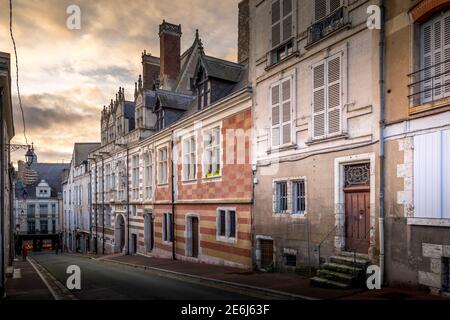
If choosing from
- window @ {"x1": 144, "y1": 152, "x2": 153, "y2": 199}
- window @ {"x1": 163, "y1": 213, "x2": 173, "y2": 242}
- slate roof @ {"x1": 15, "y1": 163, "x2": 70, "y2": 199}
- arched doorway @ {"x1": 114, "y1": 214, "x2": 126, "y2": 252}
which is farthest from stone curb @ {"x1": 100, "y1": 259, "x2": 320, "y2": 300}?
slate roof @ {"x1": 15, "y1": 163, "x2": 70, "y2": 199}

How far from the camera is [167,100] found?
23.3m

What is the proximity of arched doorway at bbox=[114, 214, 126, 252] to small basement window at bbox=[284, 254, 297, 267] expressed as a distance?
64.8 ft

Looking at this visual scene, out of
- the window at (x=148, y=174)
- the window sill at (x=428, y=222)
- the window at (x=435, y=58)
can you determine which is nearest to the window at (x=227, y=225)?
the window sill at (x=428, y=222)

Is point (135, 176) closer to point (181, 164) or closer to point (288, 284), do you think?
point (181, 164)

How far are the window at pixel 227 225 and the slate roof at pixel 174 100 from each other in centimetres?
897

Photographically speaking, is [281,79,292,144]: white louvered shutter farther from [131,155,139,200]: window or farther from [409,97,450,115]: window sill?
[131,155,139,200]: window

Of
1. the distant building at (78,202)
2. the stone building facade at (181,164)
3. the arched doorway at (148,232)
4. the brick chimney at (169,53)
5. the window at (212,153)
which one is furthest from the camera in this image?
the distant building at (78,202)

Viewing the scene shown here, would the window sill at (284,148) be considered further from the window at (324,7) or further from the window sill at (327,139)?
the window at (324,7)

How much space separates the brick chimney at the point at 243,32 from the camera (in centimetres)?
Result: 2027

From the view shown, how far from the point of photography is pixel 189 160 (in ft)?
65.6

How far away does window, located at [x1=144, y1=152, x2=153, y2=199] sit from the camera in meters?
24.7

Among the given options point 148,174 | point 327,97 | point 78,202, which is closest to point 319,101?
point 327,97

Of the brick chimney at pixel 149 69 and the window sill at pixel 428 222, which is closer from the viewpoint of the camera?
the window sill at pixel 428 222

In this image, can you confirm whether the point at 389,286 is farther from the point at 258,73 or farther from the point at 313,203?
the point at 258,73
